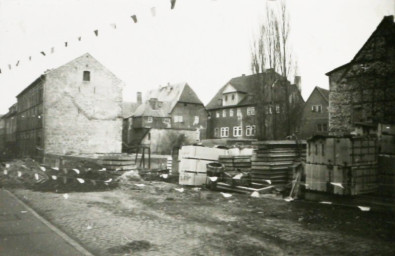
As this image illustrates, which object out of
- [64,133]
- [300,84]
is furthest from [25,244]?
[64,133]

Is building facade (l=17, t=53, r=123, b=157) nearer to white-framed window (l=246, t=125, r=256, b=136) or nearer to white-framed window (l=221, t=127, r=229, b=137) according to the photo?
white-framed window (l=246, t=125, r=256, b=136)

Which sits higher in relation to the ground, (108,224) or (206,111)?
(206,111)

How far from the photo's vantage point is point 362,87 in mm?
23266

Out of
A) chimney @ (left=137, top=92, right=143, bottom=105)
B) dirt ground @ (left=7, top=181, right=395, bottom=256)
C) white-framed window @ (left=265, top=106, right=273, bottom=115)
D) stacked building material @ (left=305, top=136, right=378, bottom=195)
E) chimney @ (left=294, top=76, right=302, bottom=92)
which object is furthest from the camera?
chimney @ (left=137, top=92, right=143, bottom=105)

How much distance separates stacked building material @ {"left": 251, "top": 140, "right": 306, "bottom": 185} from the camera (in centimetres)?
1384

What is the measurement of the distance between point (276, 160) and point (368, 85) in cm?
1280

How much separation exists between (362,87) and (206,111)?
36.9 meters

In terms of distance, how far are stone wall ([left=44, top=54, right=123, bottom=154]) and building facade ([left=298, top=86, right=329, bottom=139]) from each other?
22.8m

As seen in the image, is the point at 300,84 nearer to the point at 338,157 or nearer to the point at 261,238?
the point at 338,157

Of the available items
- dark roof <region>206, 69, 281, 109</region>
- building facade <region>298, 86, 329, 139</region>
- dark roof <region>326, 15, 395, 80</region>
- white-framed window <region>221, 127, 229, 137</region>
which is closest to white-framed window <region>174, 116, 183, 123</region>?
dark roof <region>206, 69, 281, 109</region>

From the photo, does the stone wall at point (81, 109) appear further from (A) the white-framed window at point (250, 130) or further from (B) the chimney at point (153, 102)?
(A) the white-framed window at point (250, 130)

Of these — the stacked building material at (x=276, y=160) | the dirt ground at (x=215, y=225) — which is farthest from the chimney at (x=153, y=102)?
the dirt ground at (x=215, y=225)

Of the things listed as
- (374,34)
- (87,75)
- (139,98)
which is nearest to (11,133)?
(139,98)

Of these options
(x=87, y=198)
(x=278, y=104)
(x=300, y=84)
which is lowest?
(x=87, y=198)
